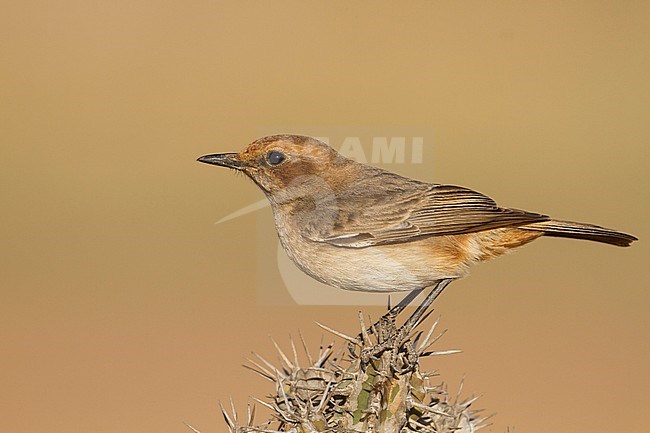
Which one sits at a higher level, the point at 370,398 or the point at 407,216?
the point at 407,216

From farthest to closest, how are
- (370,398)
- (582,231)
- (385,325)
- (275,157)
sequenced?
(275,157)
(582,231)
(385,325)
(370,398)

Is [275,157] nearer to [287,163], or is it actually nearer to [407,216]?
[287,163]

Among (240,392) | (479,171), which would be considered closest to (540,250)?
(479,171)

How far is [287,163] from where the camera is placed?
367 cm

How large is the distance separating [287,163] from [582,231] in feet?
3.92

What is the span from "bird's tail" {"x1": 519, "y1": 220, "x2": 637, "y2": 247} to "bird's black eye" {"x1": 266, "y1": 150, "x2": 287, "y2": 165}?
3.32 feet

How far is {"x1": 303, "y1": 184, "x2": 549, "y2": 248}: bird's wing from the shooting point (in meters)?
3.60

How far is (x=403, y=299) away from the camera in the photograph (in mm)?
3818

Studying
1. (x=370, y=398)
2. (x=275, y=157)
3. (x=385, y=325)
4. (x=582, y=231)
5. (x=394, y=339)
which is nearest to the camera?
(x=370, y=398)

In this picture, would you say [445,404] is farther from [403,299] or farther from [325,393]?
[403,299]

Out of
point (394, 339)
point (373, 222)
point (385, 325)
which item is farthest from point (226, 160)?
point (394, 339)

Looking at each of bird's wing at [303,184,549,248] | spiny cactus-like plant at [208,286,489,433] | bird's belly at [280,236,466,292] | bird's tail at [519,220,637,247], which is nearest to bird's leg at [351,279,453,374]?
spiny cactus-like plant at [208,286,489,433]

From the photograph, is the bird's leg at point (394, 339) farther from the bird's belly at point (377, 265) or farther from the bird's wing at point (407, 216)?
the bird's wing at point (407, 216)

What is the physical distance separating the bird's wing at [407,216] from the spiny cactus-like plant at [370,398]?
1.87ft
